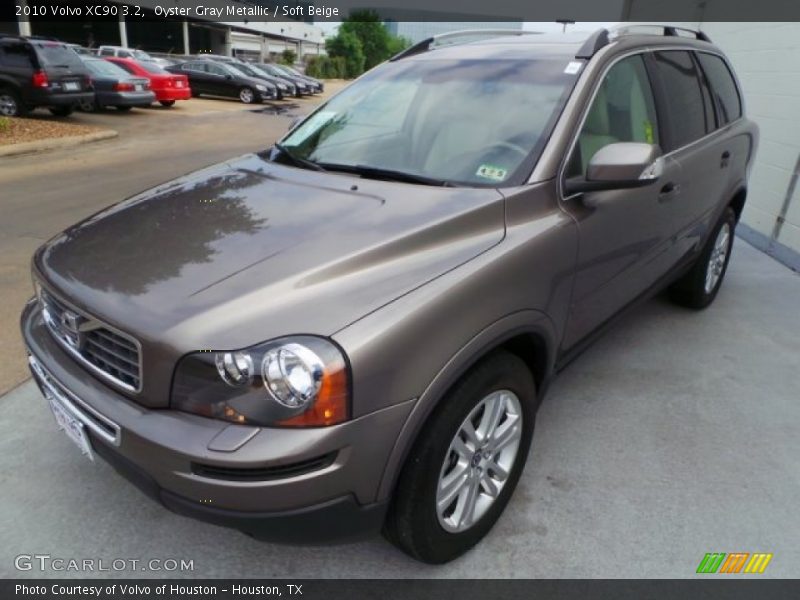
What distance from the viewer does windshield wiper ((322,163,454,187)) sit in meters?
2.49

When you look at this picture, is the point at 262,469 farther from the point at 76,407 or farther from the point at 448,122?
the point at 448,122

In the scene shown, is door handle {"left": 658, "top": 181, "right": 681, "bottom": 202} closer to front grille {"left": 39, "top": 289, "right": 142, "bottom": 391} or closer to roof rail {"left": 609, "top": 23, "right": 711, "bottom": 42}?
roof rail {"left": 609, "top": 23, "right": 711, "bottom": 42}

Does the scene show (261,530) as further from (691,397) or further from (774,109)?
(774,109)

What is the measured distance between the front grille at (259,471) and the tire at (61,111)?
1489cm

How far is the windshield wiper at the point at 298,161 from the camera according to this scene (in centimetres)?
280

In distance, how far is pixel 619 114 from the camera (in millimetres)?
2928

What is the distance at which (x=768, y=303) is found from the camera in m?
4.81

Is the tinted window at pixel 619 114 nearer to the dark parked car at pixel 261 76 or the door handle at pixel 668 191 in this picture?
the door handle at pixel 668 191

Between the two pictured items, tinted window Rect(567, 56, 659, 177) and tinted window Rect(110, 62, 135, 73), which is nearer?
tinted window Rect(567, 56, 659, 177)

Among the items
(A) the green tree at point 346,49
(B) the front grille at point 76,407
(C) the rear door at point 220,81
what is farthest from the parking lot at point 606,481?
(A) the green tree at point 346,49

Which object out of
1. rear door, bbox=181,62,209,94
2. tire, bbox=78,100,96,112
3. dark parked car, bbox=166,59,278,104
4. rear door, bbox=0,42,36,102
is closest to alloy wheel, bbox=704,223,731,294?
rear door, bbox=0,42,36,102

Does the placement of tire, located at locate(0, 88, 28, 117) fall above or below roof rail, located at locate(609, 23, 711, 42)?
below

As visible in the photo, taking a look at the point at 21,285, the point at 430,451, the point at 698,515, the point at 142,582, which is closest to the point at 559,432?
the point at 698,515

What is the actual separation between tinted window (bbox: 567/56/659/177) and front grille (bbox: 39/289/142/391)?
5.80 ft
